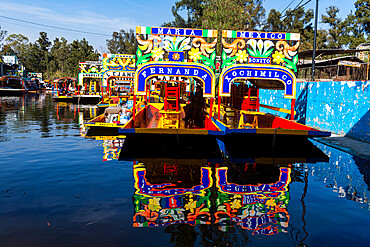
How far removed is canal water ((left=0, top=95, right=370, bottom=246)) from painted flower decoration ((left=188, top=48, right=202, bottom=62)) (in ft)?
15.6

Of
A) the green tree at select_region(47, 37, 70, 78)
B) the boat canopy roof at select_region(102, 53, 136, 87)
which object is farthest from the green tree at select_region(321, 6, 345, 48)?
the green tree at select_region(47, 37, 70, 78)

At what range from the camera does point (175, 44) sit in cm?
1266

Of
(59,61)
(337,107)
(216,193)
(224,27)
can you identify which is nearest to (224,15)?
(224,27)

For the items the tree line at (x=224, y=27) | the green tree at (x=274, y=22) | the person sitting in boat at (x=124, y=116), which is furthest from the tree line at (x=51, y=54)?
the person sitting in boat at (x=124, y=116)

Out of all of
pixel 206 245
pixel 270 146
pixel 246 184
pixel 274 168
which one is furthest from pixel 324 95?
pixel 206 245

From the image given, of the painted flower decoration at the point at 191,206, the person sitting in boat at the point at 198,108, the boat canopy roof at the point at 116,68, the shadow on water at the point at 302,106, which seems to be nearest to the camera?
the painted flower decoration at the point at 191,206

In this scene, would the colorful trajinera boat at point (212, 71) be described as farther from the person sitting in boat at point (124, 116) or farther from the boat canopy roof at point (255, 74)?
the person sitting in boat at point (124, 116)

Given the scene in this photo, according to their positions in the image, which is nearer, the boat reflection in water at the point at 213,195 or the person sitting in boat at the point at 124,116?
the boat reflection in water at the point at 213,195

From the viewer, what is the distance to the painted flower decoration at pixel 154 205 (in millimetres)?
5969

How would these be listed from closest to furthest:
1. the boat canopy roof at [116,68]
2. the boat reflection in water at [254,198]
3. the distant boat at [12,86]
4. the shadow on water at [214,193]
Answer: the shadow on water at [214,193]
the boat reflection in water at [254,198]
the boat canopy roof at [116,68]
the distant boat at [12,86]

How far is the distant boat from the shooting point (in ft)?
188

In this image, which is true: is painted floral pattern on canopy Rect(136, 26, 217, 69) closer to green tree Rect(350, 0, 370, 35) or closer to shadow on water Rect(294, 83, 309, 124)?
shadow on water Rect(294, 83, 309, 124)

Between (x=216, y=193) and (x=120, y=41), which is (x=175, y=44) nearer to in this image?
(x=216, y=193)

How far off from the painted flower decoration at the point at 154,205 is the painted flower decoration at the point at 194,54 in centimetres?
775
